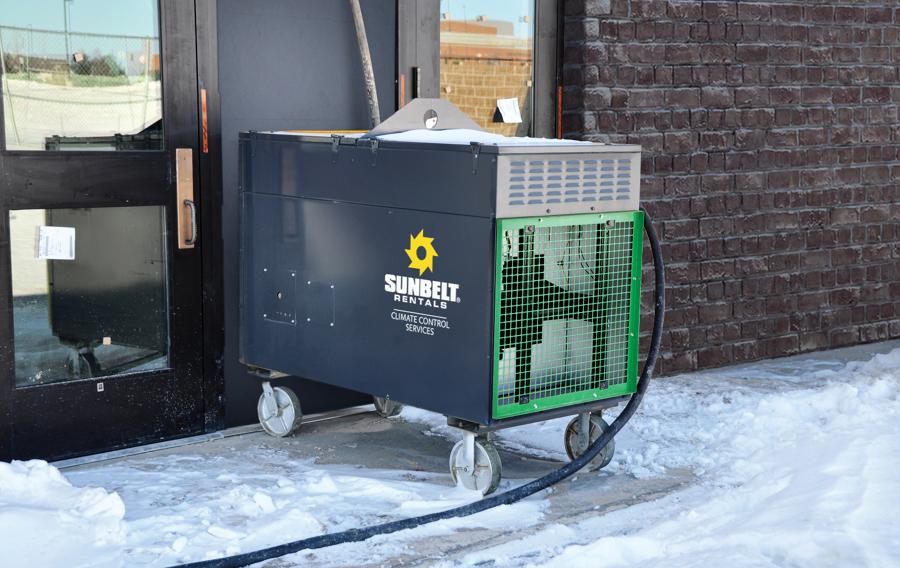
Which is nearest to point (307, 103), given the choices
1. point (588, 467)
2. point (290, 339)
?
point (290, 339)

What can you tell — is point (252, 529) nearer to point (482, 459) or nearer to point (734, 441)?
point (482, 459)

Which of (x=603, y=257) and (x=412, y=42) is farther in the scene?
(x=412, y=42)

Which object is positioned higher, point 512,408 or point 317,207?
point 317,207

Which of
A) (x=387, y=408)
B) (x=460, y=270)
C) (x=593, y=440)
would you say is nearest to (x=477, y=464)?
(x=593, y=440)

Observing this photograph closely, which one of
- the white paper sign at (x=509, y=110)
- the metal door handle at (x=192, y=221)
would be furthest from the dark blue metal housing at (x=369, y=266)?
the white paper sign at (x=509, y=110)

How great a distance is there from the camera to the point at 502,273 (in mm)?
5094

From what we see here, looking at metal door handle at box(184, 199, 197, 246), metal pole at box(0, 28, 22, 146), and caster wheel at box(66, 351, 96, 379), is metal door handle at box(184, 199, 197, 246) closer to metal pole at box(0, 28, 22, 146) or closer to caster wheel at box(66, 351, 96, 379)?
caster wheel at box(66, 351, 96, 379)

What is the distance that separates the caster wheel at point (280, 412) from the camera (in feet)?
20.5

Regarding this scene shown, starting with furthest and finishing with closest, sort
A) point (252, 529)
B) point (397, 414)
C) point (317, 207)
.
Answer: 1. point (397, 414)
2. point (317, 207)
3. point (252, 529)

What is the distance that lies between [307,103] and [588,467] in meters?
2.33

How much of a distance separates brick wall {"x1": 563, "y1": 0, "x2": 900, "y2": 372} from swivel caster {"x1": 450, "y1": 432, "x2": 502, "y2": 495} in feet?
8.52

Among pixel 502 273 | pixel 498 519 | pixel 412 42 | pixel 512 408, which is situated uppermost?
pixel 412 42

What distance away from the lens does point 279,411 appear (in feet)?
20.7

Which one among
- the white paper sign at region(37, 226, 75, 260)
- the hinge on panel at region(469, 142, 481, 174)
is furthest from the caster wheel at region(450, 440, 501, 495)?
the white paper sign at region(37, 226, 75, 260)
